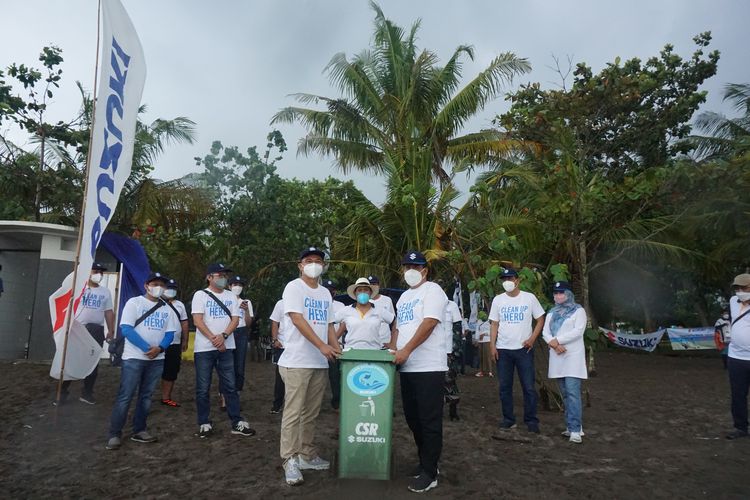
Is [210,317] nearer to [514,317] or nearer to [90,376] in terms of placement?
[90,376]

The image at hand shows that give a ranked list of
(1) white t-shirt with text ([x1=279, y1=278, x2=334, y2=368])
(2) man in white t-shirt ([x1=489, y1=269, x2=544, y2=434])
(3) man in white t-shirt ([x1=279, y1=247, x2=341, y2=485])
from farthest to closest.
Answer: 1. (2) man in white t-shirt ([x1=489, y1=269, x2=544, y2=434])
2. (1) white t-shirt with text ([x1=279, y1=278, x2=334, y2=368])
3. (3) man in white t-shirt ([x1=279, y1=247, x2=341, y2=485])

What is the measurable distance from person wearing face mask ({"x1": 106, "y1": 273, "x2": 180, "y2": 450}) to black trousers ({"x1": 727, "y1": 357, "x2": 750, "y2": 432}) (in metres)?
6.13

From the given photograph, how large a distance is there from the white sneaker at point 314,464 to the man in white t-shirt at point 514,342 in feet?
8.48

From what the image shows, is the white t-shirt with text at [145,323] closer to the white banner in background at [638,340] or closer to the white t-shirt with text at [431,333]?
the white t-shirt with text at [431,333]

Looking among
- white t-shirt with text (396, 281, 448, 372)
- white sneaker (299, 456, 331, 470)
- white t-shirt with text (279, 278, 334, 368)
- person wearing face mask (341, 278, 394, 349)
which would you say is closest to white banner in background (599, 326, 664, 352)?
person wearing face mask (341, 278, 394, 349)

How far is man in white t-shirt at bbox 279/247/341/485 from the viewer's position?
457 centimetres

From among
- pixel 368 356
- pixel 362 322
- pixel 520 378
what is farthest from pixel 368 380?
pixel 520 378

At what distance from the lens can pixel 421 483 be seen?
434 cm

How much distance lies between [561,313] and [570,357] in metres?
0.53

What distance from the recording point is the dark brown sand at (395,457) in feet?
14.7

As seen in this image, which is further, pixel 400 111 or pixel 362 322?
pixel 400 111

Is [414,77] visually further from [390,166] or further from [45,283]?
[45,283]

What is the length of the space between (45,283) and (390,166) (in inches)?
316

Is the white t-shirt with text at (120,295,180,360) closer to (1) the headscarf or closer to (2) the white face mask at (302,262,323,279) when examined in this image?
(2) the white face mask at (302,262,323,279)
